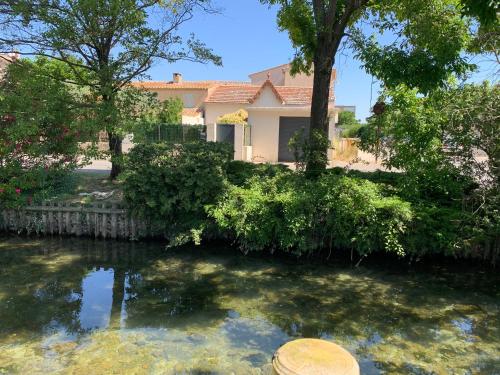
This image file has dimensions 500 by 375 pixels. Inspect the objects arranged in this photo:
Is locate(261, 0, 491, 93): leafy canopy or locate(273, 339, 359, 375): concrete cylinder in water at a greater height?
locate(261, 0, 491, 93): leafy canopy

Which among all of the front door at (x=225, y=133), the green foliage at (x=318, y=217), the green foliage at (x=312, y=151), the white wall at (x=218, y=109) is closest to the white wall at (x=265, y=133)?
the front door at (x=225, y=133)

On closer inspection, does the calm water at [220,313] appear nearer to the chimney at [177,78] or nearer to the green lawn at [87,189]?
the green lawn at [87,189]

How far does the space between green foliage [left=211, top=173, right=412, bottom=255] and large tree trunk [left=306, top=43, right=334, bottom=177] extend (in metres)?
1.46

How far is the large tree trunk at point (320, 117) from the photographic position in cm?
971

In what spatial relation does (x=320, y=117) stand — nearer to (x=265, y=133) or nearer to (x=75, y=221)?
(x=75, y=221)

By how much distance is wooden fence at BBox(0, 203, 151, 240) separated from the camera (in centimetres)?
934

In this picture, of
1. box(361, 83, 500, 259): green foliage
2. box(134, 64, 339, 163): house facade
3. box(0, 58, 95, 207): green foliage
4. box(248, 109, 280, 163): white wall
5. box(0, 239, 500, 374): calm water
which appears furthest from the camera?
box(248, 109, 280, 163): white wall

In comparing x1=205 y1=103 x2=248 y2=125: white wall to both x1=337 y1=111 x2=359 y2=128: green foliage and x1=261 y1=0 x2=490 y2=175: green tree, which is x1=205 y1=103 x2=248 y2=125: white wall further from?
x1=337 y1=111 x2=359 y2=128: green foliage

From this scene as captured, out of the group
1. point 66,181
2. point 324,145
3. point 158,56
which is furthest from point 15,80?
point 324,145

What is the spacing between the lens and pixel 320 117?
33.3 ft

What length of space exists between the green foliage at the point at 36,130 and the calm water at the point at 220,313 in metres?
1.82

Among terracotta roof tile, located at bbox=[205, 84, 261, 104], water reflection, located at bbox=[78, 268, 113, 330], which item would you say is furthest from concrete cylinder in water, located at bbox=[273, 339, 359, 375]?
terracotta roof tile, located at bbox=[205, 84, 261, 104]

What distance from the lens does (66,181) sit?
10.7m

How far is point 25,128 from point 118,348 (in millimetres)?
5764
